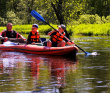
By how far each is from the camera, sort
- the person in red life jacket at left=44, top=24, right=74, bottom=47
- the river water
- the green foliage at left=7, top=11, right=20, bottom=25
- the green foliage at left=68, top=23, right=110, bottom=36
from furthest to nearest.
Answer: the green foliage at left=7, top=11, right=20, bottom=25 → the green foliage at left=68, top=23, right=110, bottom=36 → the person in red life jacket at left=44, top=24, right=74, bottom=47 → the river water

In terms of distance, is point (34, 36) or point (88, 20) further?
point (88, 20)

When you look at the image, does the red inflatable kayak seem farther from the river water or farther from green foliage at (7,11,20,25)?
green foliage at (7,11,20,25)

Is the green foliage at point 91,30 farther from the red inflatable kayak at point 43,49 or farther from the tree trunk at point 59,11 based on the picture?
the red inflatable kayak at point 43,49

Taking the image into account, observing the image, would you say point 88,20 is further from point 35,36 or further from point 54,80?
point 54,80

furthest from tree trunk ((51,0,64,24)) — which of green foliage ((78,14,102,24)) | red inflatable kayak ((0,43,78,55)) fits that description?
red inflatable kayak ((0,43,78,55))

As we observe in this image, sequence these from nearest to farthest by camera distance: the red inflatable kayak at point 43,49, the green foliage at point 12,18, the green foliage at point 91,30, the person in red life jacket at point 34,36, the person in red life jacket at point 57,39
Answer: the red inflatable kayak at point 43,49
the person in red life jacket at point 57,39
the person in red life jacket at point 34,36
the green foliage at point 91,30
the green foliage at point 12,18

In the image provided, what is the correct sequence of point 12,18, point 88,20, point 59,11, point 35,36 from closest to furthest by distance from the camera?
point 35,36
point 59,11
point 88,20
point 12,18

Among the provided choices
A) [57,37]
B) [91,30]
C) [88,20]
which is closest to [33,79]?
[57,37]

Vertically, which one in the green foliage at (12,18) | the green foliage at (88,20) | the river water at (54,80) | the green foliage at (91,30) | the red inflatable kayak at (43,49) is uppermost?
the green foliage at (12,18)

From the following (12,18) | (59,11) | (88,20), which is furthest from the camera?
(12,18)

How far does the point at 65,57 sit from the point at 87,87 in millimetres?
5582

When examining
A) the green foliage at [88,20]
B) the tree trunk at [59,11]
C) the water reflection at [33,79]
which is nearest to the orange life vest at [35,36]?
the water reflection at [33,79]

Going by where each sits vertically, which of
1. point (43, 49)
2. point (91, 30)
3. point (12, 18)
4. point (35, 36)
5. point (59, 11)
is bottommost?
point (43, 49)

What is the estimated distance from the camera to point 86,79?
21.6ft
